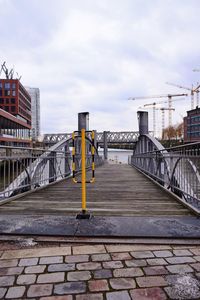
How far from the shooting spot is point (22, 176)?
6430 mm

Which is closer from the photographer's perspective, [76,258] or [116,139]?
[76,258]

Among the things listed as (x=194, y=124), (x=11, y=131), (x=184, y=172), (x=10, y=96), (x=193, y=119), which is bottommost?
(x=184, y=172)

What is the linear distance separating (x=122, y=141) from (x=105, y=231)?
6530cm

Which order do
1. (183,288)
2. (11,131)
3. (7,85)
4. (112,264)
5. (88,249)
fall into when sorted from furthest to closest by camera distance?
(7,85), (11,131), (88,249), (112,264), (183,288)

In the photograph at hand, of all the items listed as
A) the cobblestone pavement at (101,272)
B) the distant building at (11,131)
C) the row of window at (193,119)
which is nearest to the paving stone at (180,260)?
the cobblestone pavement at (101,272)

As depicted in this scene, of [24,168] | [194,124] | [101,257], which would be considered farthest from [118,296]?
[194,124]

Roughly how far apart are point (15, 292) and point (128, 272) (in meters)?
0.99

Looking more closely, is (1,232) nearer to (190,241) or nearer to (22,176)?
(190,241)

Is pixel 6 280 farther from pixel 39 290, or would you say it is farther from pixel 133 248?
pixel 133 248

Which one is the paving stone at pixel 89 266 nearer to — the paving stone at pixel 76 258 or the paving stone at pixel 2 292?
the paving stone at pixel 76 258

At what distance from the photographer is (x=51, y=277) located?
2.29 m

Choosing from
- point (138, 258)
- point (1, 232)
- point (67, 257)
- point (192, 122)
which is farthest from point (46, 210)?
point (192, 122)

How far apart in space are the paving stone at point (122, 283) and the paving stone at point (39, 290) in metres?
0.52

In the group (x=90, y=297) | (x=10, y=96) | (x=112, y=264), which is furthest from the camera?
(x=10, y=96)
